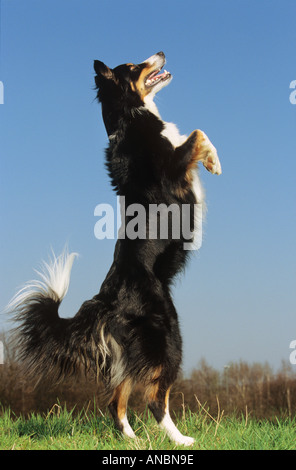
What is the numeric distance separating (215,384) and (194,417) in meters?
8.24

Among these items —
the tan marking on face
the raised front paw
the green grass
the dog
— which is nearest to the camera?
the green grass

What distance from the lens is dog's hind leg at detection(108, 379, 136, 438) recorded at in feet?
12.8

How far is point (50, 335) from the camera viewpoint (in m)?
3.92

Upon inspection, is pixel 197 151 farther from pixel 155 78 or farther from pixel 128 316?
pixel 128 316

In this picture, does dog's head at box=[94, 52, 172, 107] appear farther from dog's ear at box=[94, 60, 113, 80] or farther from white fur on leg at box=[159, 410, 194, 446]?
white fur on leg at box=[159, 410, 194, 446]

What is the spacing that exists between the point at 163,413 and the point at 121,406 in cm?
47

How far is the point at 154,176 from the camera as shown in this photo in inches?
169

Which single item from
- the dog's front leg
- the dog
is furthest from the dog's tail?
the dog's front leg

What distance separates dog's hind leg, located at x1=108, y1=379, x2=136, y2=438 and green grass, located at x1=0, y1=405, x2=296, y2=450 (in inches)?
3.6

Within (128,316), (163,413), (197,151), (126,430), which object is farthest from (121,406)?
(197,151)

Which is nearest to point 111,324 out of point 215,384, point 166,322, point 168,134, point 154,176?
point 166,322
